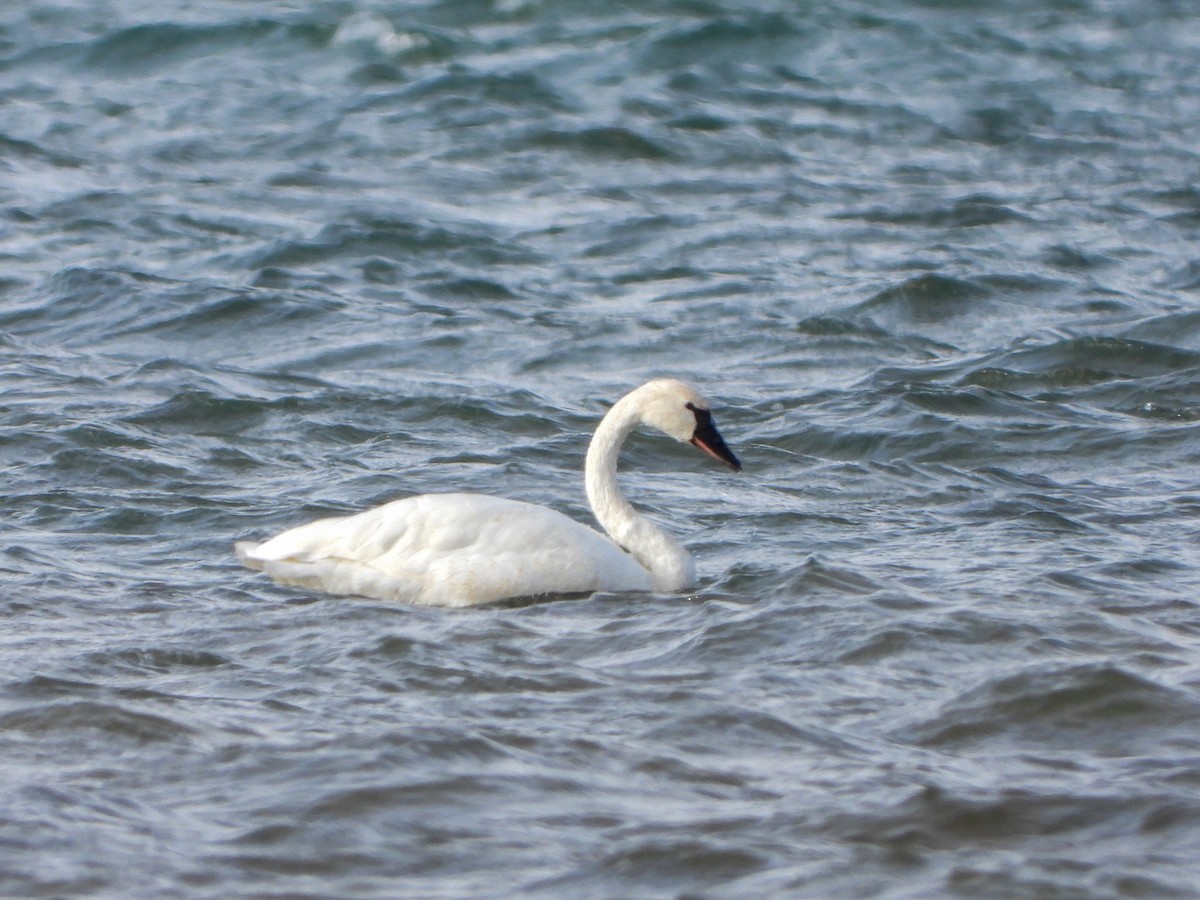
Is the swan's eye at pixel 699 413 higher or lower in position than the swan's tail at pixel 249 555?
higher

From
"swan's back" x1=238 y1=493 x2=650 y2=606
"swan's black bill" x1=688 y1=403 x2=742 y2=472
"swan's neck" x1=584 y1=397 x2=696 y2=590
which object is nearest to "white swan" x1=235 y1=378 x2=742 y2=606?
"swan's back" x1=238 y1=493 x2=650 y2=606

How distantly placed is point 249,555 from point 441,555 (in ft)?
2.39

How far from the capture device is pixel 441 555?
7391mm

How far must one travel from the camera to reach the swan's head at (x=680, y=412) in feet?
26.7

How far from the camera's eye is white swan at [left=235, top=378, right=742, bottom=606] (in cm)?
733

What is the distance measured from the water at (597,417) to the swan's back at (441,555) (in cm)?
13

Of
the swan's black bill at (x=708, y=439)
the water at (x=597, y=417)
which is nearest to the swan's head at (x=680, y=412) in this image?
the swan's black bill at (x=708, y=439)

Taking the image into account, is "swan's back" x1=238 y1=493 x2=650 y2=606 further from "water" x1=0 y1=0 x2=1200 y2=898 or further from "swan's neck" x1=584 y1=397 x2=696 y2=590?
"swan's neck" x1=584 y1=397 x2=696 y2=590

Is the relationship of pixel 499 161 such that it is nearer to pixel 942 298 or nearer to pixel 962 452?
pixel 942 298

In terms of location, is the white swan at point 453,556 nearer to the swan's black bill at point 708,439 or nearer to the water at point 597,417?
the water at point 597,417

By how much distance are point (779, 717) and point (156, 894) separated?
6.56ft

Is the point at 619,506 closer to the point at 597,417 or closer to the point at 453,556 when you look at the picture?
the point at 453,556

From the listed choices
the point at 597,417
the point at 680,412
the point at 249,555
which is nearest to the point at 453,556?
the point at 249,555

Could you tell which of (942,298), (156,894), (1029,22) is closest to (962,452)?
(942,298)
